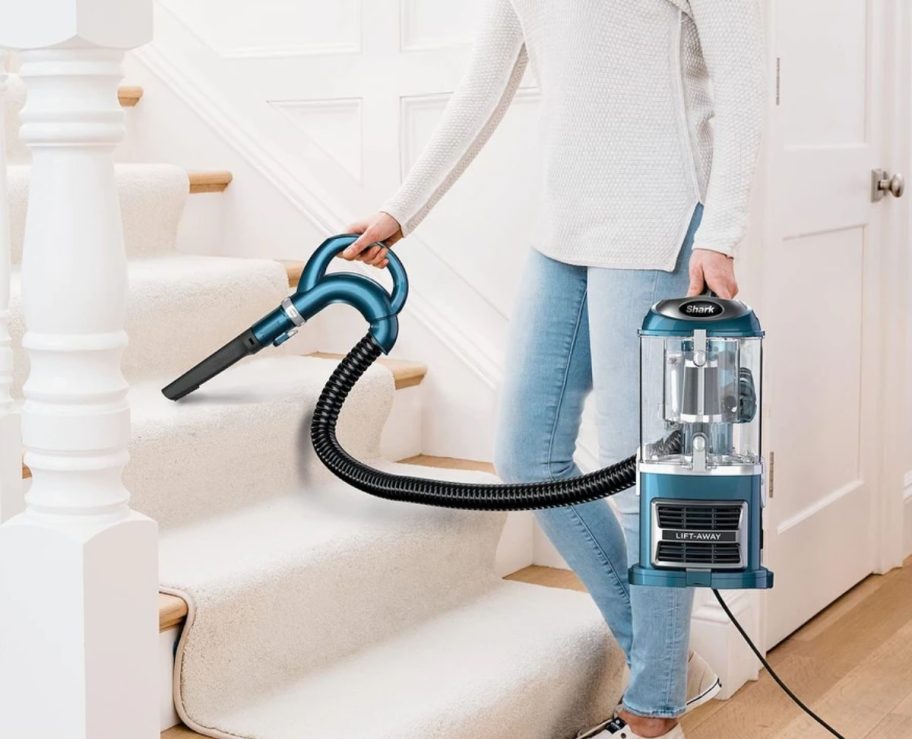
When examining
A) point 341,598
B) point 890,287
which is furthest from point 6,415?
point 890,287

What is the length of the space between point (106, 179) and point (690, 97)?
0.88 metres

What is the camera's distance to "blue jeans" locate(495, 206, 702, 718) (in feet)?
6.48

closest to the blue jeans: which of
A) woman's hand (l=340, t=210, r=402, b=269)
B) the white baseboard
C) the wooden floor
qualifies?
woman's hand (l=340, t=210, r=402, b=269)

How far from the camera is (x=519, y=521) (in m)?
2.64

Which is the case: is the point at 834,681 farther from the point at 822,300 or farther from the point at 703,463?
the point at 703,463

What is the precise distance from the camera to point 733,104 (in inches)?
71.7

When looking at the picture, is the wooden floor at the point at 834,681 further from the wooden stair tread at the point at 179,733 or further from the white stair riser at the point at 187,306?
the wooden stair tread at the point at 179,733

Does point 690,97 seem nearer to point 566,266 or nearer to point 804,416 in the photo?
point 566,266

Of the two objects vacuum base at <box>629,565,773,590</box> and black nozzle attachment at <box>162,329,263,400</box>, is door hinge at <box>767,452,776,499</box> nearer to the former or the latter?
black nozzle attachment at <box>162,329,263,400</box>

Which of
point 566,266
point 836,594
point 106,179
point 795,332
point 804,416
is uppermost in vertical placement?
point 106,179

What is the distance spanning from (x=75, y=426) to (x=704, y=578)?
0.69 metres

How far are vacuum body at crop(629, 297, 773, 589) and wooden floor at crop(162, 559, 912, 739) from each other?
A: 3.16 ft

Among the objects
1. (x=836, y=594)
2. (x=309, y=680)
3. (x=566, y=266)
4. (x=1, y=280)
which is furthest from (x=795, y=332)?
(x=1, y=280)

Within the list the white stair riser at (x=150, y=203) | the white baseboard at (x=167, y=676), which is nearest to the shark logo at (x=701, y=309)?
the white baseboard at (x=167, y=676)
